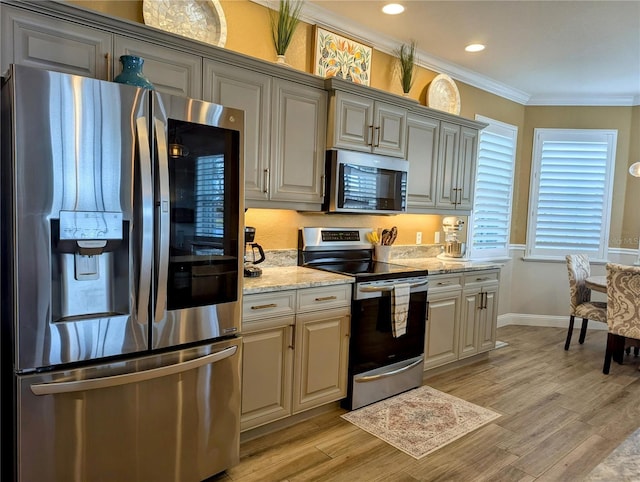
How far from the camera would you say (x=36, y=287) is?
1572mm

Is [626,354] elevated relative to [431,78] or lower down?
lower down

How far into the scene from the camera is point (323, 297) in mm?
2727

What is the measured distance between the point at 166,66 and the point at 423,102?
2683 millimetres

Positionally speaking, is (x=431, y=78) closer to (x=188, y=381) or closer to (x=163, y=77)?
(x=163, y=77)

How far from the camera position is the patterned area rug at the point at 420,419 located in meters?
2.61

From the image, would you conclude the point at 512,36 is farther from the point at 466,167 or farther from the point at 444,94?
the point at 466,167

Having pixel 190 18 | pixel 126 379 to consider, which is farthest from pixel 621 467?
pixel 190 18

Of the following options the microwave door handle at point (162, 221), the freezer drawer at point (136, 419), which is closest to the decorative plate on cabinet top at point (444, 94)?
the microwave door handle at point (162, 221)

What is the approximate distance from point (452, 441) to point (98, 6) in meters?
3.26

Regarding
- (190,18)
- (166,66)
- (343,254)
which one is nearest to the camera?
(166,66)

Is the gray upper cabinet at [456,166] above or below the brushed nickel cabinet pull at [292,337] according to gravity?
above

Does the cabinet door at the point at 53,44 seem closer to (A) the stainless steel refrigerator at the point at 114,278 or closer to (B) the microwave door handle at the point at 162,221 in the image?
(A) the stainless steel refrigerator at the point at 114,278

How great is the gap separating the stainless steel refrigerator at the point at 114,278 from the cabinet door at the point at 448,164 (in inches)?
93.4

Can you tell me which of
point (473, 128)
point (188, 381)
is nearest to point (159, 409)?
point (188, 381)
